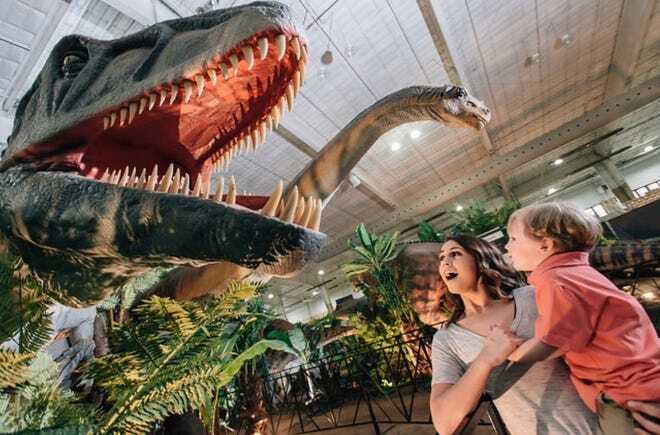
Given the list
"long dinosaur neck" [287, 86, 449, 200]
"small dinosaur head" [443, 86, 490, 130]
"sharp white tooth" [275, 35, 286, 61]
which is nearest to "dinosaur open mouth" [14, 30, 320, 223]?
"sharp white tooth" [275, 35, 286, 61]

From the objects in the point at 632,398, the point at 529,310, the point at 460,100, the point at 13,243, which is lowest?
the point at 632,398

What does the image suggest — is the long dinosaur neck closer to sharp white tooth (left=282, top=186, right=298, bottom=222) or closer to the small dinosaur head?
the small dinosaur head

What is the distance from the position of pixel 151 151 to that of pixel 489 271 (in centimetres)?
157

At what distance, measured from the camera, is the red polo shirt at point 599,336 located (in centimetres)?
81

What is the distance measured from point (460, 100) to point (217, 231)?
2233mm

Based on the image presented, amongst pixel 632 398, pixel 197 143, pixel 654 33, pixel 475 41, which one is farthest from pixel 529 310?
pixel 654 33

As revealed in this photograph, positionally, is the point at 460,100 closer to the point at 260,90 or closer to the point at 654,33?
the point at 260,90

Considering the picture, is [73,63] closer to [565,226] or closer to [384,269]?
[565,226]

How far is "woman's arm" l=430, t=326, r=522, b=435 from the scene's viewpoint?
840mm

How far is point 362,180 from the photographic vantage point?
9.45m

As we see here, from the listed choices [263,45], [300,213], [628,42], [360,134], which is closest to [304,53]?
[263,45]

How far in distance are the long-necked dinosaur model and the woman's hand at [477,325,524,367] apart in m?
0.56

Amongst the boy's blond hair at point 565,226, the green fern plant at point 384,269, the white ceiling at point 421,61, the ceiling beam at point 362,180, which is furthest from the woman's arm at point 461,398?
the green fern plant at point 384,269

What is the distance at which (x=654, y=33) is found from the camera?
7.39 meters
